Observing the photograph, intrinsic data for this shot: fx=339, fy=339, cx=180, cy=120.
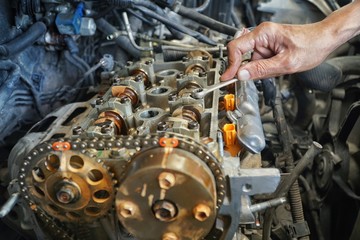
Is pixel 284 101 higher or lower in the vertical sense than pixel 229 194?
lower

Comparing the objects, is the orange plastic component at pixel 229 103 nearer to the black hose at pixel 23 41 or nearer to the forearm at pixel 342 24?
the forearm at pixel 342 24

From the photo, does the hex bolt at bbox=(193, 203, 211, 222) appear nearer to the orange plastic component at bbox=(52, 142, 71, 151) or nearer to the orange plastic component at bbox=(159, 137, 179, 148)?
the orange plastic component at bbox=(159, 137, 179, 148)

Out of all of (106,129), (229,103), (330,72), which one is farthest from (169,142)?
(330,72)

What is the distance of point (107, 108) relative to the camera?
1.35m

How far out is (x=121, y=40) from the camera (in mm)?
2189

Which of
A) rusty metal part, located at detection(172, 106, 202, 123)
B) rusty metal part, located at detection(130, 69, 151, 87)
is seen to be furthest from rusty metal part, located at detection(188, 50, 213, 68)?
rusty metal part, located at detection(172, 106, 202, 123)

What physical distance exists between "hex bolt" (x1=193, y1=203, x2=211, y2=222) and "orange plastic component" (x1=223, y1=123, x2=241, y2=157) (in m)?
0.35

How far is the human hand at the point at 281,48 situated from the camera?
1425mm

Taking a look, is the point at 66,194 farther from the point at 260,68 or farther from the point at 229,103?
the point at 260,68

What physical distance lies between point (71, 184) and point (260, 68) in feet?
2.85

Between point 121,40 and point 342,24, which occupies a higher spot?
point 342,24

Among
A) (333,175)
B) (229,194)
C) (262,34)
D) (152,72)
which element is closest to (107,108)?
(152,72)

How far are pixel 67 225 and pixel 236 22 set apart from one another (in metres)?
2.00

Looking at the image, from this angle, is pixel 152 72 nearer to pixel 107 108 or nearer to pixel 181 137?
pixel 107 108
